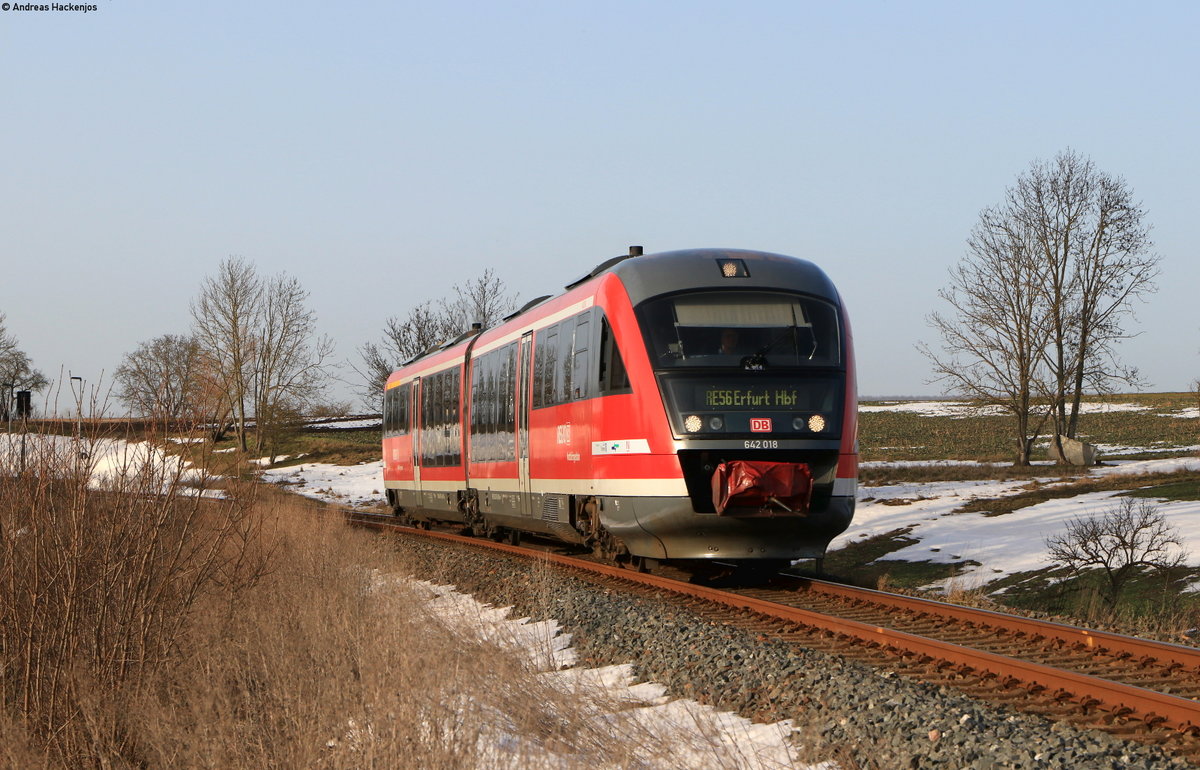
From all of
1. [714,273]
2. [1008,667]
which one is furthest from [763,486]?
[1008,667]

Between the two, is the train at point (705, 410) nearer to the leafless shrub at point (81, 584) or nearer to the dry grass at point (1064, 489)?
the leafless shrub at point (81, 584)

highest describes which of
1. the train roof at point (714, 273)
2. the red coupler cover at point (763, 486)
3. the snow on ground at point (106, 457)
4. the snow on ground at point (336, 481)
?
the train roof at point (714, 273)

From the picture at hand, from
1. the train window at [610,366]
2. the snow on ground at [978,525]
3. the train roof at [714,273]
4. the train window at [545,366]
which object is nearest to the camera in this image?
the train window at [610,366]

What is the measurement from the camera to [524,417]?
1638cm

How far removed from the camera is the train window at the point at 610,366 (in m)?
12.5

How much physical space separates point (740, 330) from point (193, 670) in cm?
652

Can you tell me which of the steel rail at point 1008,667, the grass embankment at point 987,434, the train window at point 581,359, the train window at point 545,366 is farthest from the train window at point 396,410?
the grass embankment at point 987,434

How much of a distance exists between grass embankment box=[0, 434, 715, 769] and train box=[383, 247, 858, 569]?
2.98 m

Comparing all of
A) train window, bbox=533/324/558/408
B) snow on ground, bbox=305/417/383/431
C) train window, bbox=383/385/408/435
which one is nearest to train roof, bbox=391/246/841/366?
train window, bbox=533/324/558/408

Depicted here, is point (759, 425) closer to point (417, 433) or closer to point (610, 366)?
point (610, 366)

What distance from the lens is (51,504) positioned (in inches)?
317

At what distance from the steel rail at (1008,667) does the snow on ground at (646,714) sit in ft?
5.76

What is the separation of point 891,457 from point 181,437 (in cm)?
4316

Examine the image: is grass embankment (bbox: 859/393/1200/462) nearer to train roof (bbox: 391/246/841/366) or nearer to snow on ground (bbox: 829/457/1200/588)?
snow on ground (bbox: 829/457/1200/588)
